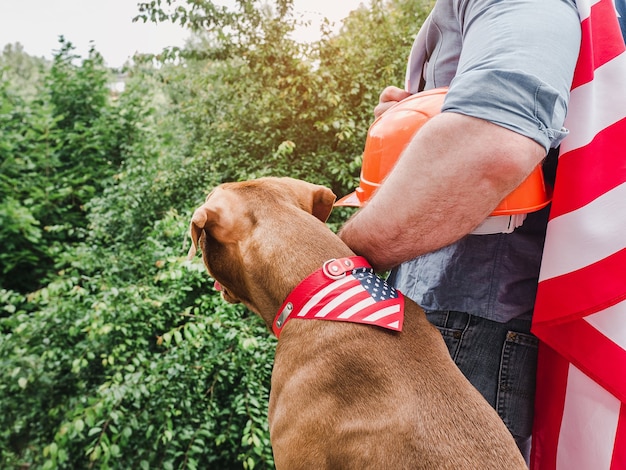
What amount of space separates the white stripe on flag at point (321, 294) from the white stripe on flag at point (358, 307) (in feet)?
0.25

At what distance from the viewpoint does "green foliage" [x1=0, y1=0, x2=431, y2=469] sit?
135 inches

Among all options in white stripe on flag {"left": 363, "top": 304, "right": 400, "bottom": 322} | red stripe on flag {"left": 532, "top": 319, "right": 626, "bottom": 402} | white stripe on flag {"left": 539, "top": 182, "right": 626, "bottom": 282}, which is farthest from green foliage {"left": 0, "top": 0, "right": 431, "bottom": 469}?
white stripe on flag {"left": 539, "top": 182, "right": 626, "bottom": 282}

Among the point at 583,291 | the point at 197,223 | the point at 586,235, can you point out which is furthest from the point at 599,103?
the point at 197,223

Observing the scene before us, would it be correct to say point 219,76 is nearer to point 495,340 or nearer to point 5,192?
point 5,192

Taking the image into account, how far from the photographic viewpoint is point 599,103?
1.33 m

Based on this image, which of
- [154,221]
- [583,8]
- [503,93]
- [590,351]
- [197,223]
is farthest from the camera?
[154,221]

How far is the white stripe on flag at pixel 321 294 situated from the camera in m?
1.46

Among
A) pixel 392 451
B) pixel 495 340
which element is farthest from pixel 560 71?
pixel 392 451

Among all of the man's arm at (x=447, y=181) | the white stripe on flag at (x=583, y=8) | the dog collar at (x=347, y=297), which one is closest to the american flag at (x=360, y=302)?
the dog collar at (x=347, y=297)

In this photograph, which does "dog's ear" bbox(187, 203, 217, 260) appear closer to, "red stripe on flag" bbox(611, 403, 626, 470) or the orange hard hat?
the orange hard hat

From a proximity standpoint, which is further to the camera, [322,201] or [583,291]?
[322,201]

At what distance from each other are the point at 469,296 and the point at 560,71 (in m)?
0.74

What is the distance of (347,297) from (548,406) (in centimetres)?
77

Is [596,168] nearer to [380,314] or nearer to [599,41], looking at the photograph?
[599,41]
